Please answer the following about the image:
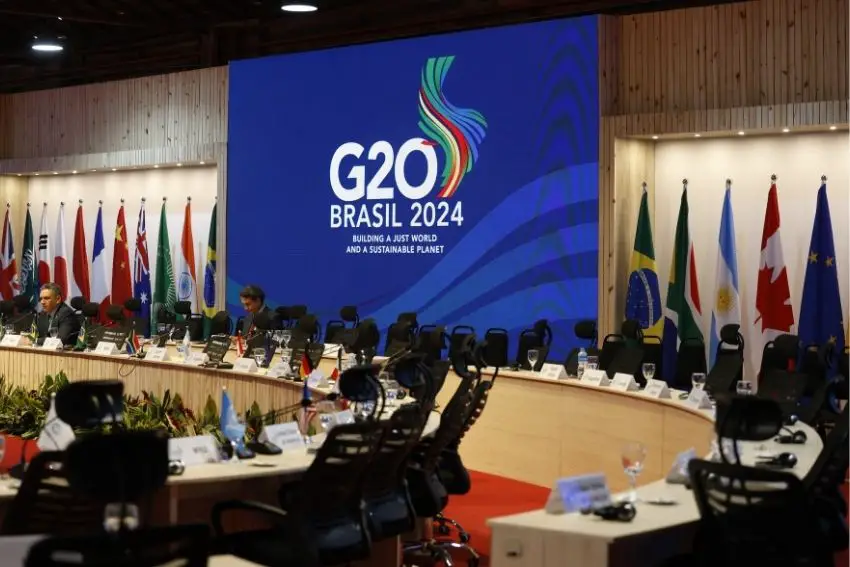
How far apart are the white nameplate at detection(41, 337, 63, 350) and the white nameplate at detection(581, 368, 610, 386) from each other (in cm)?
476

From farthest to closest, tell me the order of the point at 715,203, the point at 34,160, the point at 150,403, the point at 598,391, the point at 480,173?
the point at 34,160, the point at 480,173, the point at 715,203, the point at 150,403, the point at 598,391

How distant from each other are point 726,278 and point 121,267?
8515 millimetres

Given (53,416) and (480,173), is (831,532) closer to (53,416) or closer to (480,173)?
(53,416)

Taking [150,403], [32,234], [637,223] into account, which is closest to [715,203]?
[637,223]

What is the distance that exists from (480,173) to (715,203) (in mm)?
2252

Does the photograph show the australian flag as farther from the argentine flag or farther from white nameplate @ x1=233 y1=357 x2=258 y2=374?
the argentine flag

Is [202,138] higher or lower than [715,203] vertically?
higher

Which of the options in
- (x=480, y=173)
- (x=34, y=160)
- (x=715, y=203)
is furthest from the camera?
(x=34, y=160)

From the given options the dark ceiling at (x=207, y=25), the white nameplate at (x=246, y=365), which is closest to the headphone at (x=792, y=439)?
the white nameplate at (x=246, y=365)

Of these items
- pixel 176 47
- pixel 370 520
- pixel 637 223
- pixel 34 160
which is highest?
pixel 176 47

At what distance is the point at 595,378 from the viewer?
8594mm

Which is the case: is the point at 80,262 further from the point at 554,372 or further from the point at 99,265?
the point at 554,372

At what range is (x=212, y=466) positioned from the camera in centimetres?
523

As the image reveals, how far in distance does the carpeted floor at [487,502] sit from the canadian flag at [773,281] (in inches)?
120
